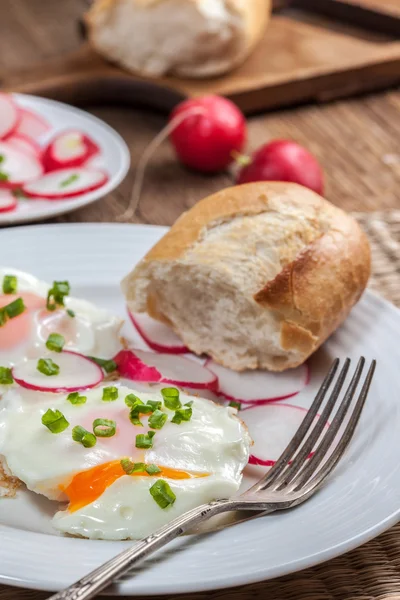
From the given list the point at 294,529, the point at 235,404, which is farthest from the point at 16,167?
the point at 294,529

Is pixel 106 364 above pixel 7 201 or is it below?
above

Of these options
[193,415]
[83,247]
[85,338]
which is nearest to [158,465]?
[193,415]

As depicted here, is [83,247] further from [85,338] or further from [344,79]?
[344,79]

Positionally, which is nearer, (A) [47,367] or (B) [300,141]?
(A) [47,367]

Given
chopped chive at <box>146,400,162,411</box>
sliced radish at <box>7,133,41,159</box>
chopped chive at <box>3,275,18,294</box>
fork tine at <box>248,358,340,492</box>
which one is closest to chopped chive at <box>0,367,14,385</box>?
chopped chive at <box>3,275,18,294</box>

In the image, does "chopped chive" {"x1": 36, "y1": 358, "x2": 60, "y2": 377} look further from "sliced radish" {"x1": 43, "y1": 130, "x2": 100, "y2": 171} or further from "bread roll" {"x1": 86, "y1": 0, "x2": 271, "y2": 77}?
"bread roll" {"x1": 86, "y1": 0, "x2": 271, "y2": 77}

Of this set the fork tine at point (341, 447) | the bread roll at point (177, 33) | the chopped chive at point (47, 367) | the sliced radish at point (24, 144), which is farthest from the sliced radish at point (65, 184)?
the fork tine at point (341, 447)

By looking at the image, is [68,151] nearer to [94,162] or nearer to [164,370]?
[94,162]
